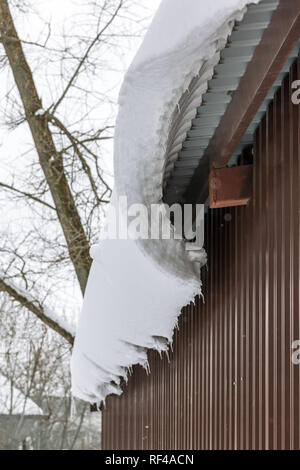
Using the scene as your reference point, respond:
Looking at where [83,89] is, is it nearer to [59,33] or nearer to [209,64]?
[59,33]

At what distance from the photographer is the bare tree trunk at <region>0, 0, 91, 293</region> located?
12.0 meters

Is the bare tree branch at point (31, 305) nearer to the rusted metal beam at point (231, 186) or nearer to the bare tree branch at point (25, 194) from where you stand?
the bare tree branch at point (25, 194)

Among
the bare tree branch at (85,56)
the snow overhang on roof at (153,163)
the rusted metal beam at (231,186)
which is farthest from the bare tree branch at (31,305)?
the rusted metal beam at (231,186)

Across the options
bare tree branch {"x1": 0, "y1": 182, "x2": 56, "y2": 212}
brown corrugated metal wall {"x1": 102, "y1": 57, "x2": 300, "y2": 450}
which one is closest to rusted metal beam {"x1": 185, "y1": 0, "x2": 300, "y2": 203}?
brown corrugated metal wall {"x1": 102, "y1": 57, "x2": 300, "y2": 450}

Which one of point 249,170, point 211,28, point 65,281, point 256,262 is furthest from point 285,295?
point 65,281

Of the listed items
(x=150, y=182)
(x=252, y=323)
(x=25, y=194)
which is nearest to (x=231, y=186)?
(x=252, y=323)

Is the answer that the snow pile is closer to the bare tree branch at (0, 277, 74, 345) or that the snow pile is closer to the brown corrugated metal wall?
the brown corrugated metal wall

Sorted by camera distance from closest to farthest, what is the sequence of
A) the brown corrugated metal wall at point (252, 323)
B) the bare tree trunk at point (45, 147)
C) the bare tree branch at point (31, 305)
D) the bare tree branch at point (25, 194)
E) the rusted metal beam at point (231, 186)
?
the brown corrugated metal wall at point (252, 323) < the rusted metal beam at point (231, 186) < the bare tree trunk at point (45, 147) < the bare tree branch at point (31, 305) < the bare tree branch at point (25, 194)

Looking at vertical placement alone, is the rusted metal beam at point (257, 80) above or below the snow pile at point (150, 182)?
above

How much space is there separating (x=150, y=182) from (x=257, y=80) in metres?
0.59

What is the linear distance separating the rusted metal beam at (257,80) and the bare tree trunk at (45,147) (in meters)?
8.26

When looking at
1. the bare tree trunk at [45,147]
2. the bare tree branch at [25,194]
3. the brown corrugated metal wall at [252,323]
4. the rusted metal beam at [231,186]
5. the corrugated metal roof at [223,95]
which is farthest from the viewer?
the bare tree branch at [25,194]

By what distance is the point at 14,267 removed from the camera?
12617 millimetres

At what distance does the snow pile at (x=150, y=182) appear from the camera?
91.2 inches
